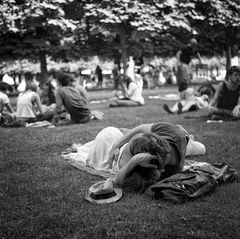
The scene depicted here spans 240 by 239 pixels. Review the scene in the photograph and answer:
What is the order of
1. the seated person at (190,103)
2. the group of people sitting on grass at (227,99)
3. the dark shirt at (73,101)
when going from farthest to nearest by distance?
the seated person at (190,103), the dark shirt at (73,101), the group of people sitting on grass at (227,99)

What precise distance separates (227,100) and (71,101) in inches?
161

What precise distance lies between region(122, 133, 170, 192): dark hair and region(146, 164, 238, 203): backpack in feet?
0.52

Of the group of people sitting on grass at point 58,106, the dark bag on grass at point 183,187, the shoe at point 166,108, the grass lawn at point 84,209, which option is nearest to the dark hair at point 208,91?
the shoe at point 166,108

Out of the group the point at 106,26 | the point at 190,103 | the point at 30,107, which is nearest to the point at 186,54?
the point at 190,103

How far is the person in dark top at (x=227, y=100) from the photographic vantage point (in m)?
9.30

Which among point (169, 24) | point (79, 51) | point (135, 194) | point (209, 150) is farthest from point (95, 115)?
point (79, 51)

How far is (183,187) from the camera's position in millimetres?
4184

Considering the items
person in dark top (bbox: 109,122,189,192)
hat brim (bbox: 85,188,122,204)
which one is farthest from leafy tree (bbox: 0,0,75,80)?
hat brim (bbox: 85,188,122,204)

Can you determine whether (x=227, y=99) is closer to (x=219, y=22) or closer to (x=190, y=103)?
(x=190, y=103)

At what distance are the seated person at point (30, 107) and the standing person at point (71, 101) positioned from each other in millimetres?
440

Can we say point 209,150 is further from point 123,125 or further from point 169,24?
point 169,24

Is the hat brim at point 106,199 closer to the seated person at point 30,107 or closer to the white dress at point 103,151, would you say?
the white dress at point 103,151

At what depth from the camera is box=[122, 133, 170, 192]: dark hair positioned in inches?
166

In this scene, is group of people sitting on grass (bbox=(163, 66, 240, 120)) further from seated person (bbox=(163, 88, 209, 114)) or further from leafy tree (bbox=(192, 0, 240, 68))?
leafy tree (bbox=(192, 0, 240, 68))
